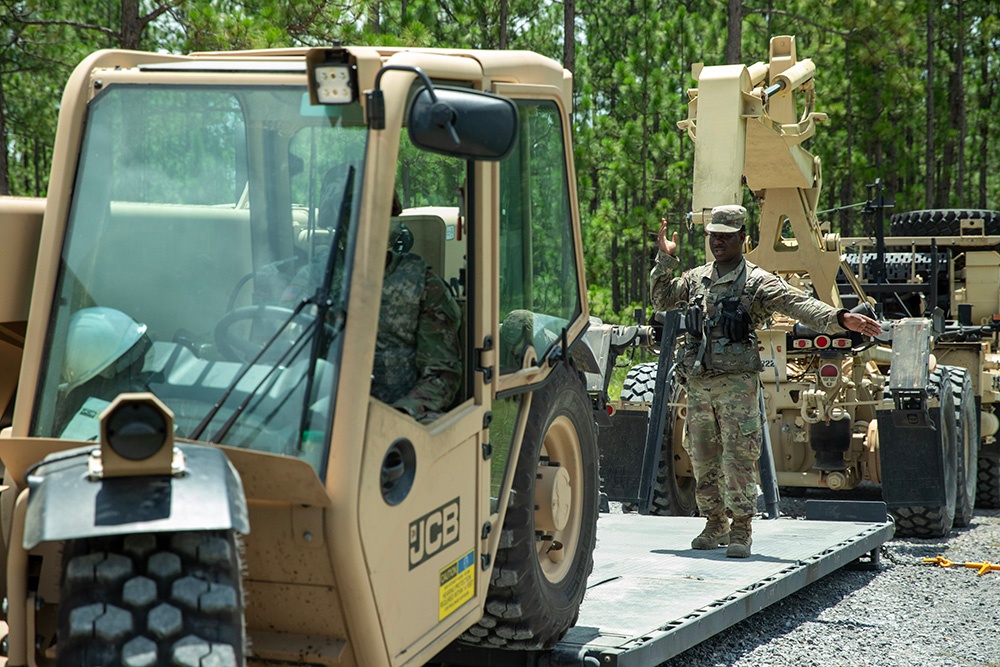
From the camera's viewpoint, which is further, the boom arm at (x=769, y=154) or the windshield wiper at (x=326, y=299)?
the boom arm at (x=769, y=154)

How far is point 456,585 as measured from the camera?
385 centimetres

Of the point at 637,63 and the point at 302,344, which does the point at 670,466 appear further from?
the point at 637,63

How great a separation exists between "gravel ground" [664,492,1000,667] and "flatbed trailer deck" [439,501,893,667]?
238 mm

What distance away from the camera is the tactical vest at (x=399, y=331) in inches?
145

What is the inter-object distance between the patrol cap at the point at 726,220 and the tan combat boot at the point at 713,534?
1.61 metres

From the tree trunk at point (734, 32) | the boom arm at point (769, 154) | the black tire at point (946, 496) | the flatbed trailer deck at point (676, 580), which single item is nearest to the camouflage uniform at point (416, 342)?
the flatbed trailer deck at point (676, 580)

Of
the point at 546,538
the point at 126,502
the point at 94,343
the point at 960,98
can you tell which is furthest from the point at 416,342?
the point at 960,98

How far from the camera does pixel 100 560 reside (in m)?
2.71

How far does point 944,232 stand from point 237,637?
37.7 feet

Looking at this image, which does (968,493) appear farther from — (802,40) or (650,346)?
(802,40)

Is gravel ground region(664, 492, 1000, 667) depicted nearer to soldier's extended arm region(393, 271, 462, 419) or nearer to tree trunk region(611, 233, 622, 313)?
soldier's extended arm region(393, 271, 462, 419)

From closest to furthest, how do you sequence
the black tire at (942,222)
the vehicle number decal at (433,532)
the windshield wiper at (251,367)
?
the windshield wiper at (251,367) < the vehicle number decal at (433,532) < the black tire at (942,222)

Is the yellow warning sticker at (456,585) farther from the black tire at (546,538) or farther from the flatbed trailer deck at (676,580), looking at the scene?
the flatbed trailer deck at (676,580)

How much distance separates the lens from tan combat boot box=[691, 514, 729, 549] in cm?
696
